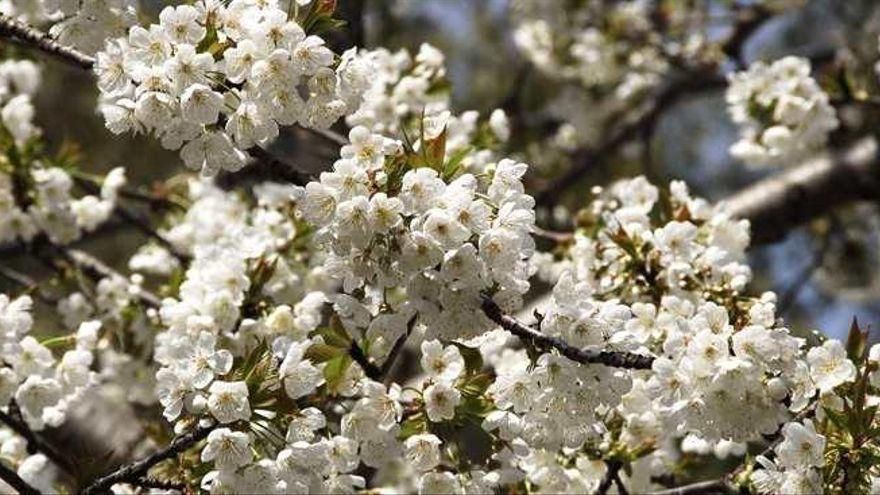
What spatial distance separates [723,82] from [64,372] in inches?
150

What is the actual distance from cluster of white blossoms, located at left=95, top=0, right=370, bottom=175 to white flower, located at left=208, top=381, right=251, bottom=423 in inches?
16.3

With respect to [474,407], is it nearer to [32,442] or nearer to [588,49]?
[32,442]

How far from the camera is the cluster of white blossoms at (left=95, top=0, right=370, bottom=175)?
214cm

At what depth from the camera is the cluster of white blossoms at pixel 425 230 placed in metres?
2.04

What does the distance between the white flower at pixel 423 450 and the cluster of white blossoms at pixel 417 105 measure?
3.30ft

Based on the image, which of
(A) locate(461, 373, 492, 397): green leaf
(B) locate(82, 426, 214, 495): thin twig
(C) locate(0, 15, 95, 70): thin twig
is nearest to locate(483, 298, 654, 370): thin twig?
(A) locate(461, 373, 492, 397): green leaf

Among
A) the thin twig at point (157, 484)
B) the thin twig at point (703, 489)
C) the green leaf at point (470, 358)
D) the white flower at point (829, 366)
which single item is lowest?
the thin twig at point (157, 484)

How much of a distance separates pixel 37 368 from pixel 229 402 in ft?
2.60

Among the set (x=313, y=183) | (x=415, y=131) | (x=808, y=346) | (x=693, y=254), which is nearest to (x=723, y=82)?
(x=415, y=131)

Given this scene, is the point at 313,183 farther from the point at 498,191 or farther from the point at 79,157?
the point at 79,157

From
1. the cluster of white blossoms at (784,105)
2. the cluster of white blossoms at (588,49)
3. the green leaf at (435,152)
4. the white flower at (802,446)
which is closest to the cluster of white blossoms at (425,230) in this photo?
the green leaf at (435,152)

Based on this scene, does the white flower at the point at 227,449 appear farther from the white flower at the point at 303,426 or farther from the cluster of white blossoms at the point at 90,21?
the cluster of white blossoms at the point at 90,21

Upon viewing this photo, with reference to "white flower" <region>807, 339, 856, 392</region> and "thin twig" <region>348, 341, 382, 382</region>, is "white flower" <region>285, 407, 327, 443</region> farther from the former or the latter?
"white flower" <region>807, 339, 856, 392</region>

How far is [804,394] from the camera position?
2199 mm
